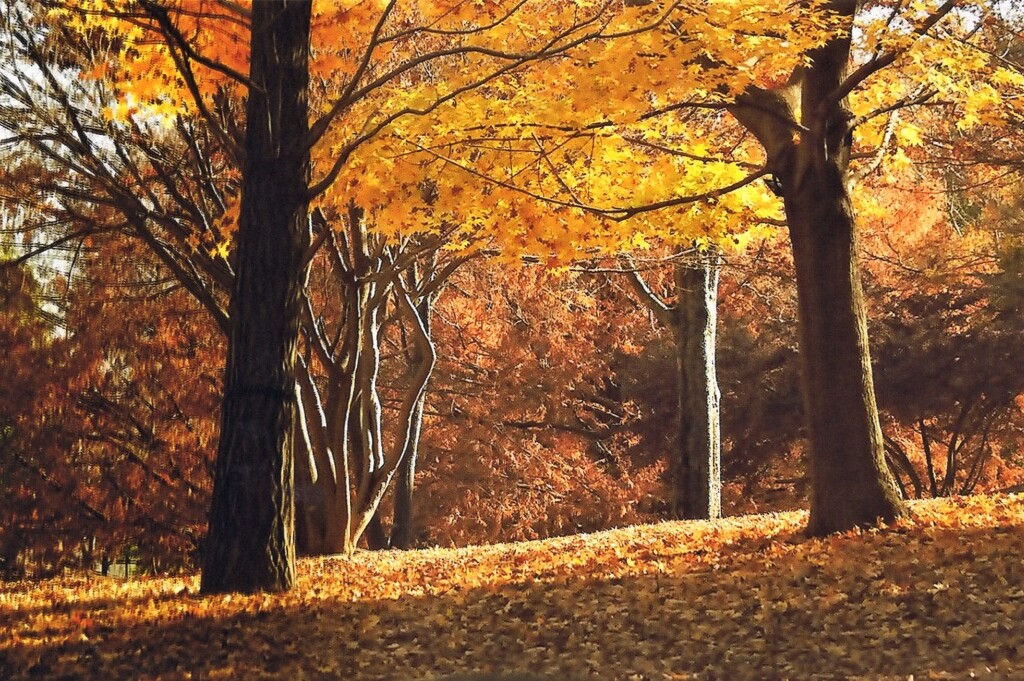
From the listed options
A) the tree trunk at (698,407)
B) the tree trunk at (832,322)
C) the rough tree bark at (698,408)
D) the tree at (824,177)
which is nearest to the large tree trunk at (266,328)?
the tree at (824,177)

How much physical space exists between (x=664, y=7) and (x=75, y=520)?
9.82 m

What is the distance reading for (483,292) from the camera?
1884 cm

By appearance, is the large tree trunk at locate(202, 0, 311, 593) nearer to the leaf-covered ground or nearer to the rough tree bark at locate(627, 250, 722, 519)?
the leaf-covered ground

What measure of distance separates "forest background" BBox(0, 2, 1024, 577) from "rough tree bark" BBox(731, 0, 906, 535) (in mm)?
480

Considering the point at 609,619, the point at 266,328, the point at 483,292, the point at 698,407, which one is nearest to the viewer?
the point at 609,619

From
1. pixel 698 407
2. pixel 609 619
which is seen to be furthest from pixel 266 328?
pixel 698 407

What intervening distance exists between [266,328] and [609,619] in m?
3.30

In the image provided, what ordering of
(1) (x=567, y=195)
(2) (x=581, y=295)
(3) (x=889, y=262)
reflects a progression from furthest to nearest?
(3) (x=889, y=262) → (2) (x=581, y=295) → (1) (x=567, y=195)

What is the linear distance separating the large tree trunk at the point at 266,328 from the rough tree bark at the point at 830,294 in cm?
397

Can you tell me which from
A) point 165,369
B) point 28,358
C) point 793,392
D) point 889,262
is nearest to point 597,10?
point 165,369

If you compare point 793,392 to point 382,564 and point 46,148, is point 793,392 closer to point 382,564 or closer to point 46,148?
point 382,564

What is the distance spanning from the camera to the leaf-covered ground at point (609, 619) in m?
6.38

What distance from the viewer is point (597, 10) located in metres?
10.9

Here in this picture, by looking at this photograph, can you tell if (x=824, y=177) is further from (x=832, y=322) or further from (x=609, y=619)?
(x=609, y=619)
